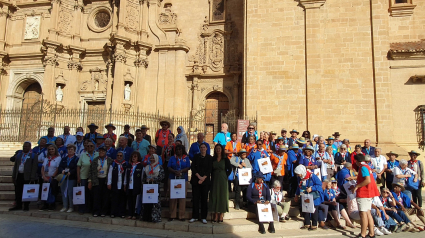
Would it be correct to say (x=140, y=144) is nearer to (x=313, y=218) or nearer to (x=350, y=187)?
(x=313, y=218)

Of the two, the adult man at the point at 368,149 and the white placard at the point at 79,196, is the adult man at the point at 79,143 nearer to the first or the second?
the white placard at the point at 79,196

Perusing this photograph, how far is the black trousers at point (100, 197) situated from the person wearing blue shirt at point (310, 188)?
190 inches

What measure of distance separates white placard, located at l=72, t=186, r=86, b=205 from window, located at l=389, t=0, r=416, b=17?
16.0 meters

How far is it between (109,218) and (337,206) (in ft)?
18.5

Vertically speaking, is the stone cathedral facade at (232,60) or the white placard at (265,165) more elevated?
the stone cathedral facade at (232,60)

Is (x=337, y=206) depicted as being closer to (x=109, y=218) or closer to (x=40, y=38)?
(x=109, y=218)

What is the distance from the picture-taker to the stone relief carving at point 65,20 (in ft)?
64.3

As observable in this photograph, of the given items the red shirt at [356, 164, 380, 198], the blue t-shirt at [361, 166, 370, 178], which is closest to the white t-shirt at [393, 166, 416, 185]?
the red shirt at [356, 164, 380, 198]

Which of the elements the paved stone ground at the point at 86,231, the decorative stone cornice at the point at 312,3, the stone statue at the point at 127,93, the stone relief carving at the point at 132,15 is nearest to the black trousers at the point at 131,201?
the paved stone ground at the point at 86,231

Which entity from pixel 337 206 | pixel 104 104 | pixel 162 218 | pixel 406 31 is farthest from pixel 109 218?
Result: pixel 406 31

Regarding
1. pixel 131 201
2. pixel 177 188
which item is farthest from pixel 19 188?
pixel 177 188

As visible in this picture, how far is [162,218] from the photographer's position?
721 cm

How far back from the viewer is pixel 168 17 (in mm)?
19469

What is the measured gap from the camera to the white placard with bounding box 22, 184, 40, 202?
755 cm
